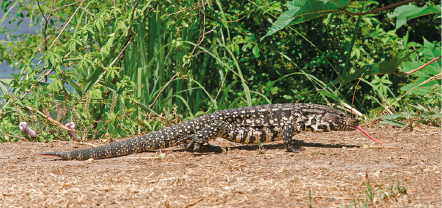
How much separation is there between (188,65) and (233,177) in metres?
3.50

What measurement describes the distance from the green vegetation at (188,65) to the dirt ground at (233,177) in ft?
3.80

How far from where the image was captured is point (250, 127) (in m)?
4.79

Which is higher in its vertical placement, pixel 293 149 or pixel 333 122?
pixel 333 122

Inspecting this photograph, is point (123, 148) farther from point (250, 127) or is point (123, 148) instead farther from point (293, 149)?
point (293, 149)

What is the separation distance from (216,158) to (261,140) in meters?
0.85

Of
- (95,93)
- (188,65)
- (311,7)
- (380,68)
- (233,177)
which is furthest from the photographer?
(188,65)

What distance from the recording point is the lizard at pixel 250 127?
455cm

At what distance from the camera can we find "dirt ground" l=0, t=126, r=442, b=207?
2.72 meters

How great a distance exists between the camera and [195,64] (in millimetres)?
6750

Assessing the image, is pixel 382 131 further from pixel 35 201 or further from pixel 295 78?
pixel 35 201

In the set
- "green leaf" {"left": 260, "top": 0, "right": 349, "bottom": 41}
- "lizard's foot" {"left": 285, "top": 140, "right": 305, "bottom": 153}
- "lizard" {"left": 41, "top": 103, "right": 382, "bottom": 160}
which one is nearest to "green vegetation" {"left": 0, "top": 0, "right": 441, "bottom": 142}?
"green leaf" {"left": 260, "top": 0, "right": 349, "bottom": 41}

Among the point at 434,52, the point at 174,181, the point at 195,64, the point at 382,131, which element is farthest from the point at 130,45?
the point at 434,52

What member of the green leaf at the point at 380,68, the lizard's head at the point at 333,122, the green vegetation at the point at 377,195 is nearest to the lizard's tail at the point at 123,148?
the lizard's head at the point at 333,122


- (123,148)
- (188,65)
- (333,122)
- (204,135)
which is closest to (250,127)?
(204,135)
